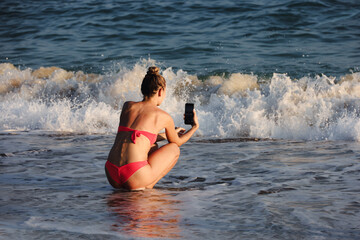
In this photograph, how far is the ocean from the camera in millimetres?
4168

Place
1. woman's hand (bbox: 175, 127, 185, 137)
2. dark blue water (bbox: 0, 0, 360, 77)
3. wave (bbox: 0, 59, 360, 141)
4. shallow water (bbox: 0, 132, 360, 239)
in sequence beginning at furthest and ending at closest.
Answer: dark blue water (bbox: 0, 0, 360, 77) < wave (bbox: 0, 59, 360, 141) < woman's hand (bbox: 175, 127, 185, 137) < shallow water (bbox: 0, 132, 360, 239)

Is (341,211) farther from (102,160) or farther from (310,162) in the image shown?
(102,160)

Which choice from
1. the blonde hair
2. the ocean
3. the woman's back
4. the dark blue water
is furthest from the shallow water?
the dark blue water

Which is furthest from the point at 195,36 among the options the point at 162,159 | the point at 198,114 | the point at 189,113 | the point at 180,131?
the point at 162,159

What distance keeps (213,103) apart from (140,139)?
5544mm

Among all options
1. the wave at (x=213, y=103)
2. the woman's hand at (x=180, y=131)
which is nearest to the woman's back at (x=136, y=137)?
the woman's hand at (x=180, y=131)

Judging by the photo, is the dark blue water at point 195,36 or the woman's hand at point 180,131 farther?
the dark blue water at point 195,36

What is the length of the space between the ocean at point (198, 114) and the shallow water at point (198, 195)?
0.8 inches

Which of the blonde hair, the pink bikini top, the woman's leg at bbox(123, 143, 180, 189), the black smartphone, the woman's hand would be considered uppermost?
the blonde hair

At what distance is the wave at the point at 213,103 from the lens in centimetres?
877

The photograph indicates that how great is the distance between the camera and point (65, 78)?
1317 centimetres

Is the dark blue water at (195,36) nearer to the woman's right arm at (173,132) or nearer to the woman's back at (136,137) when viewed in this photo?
the woman's right arm at (173,132)

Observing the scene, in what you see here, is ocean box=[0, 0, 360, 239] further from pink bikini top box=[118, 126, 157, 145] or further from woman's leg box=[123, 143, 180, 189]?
pink bikini top box=[118, 126, 157, 145]

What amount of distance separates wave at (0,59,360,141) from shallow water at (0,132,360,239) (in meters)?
1.12
